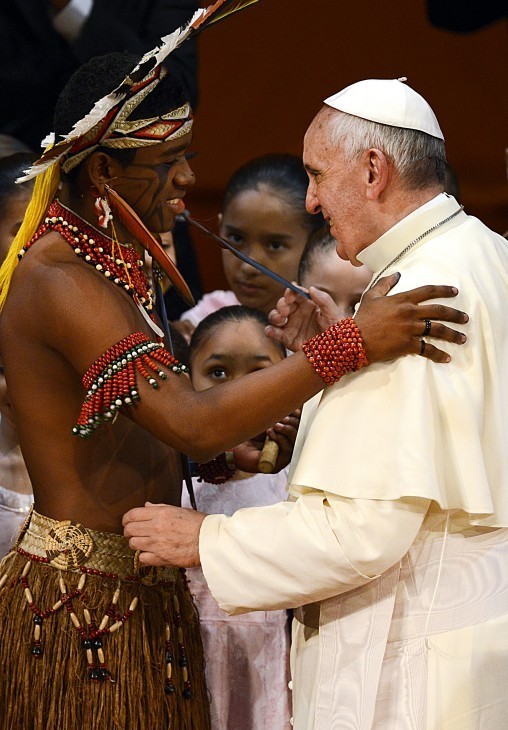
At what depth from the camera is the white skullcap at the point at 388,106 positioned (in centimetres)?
249

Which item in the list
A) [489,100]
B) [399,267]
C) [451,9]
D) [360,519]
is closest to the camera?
[360,519]

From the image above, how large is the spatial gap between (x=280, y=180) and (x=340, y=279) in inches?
34.6

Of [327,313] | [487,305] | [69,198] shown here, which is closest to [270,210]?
[327,313]

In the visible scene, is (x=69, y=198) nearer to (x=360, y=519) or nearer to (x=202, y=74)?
(x=360, y=519)

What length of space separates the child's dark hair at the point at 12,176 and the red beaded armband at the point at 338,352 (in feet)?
5.36

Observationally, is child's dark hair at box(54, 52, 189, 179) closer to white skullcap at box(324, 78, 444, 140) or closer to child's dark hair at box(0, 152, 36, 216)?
white skullcap at box(324, 78, 444, 140)

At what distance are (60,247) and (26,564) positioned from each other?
0.71 m

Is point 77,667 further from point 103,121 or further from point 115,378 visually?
point 103,121

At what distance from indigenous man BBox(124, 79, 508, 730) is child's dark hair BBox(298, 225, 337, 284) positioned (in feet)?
4.16

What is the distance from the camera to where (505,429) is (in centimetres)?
243

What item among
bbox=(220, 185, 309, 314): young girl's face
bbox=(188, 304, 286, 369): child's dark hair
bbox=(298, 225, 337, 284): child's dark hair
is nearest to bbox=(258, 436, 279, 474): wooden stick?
bbox=(188, 304, 286, 369): child's dark hair

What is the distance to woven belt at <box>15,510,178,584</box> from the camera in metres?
2.63

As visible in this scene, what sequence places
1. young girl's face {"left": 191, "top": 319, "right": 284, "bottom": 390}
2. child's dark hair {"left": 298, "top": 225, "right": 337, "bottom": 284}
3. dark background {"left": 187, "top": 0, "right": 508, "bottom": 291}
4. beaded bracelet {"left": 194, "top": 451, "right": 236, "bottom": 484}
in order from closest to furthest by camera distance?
1. beaded bracelet {"left": 194, "top": 451, "right": 236, "bottom": 484}
2. young girl's face {"left": 191, "top": 319, "right": 284, "bottom": 390}
3. child's dark hair {"left": 298, "top": 225, "right": 337, "bottom": 284}
4. dark background {"left": 187, "top": 0, "right": 508, "bottom": 291}

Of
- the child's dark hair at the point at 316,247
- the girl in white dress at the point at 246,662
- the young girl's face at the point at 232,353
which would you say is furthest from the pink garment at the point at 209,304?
the girl in white dress at the point at 246,662
